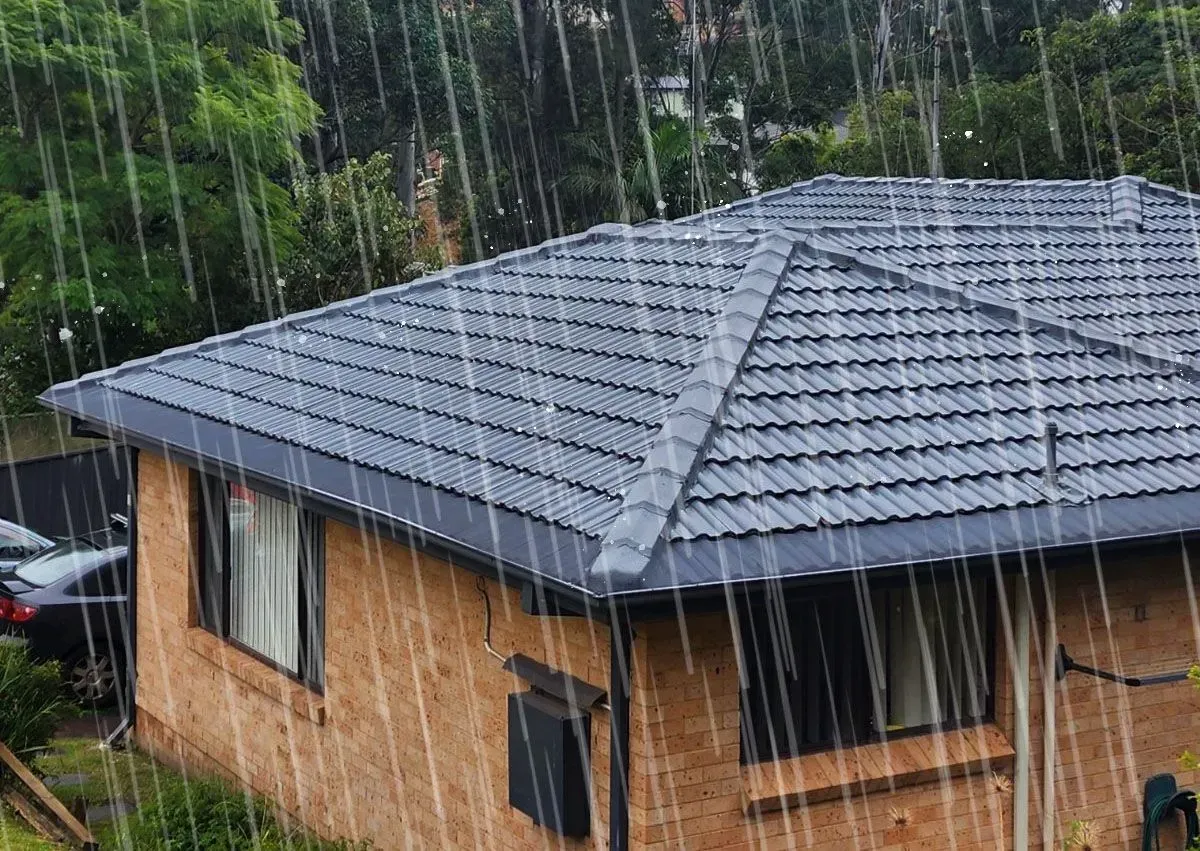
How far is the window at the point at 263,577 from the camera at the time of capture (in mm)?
9398

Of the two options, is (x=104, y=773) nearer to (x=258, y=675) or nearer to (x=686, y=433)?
(x=258, y=675)

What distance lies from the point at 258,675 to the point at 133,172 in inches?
461

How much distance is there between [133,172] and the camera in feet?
63.7

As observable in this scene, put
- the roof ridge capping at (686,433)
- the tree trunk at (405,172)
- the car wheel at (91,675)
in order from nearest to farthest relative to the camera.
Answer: the roof ridge capping at (686,433) → the car wheel at (91,675) → the tree trunk at (405,172)

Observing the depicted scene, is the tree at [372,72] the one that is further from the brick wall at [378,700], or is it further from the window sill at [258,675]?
the window sill at [258,675]

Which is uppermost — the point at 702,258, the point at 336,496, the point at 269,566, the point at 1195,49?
the point at 1195,49

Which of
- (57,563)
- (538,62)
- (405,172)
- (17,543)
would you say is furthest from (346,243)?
(538,62)

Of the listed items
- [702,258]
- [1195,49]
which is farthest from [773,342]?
[1195,49]

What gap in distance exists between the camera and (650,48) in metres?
40.1

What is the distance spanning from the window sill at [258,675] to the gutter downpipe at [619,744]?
3017 mm

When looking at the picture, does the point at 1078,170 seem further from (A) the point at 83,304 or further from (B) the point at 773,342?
(B) the point at 773,342

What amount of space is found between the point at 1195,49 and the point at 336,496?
79.2ft

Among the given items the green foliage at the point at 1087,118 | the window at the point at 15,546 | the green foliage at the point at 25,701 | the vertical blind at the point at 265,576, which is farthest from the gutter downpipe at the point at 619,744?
the green foliage at the point at 1087,118

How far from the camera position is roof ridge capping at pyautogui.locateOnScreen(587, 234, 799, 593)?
5.94 meters
